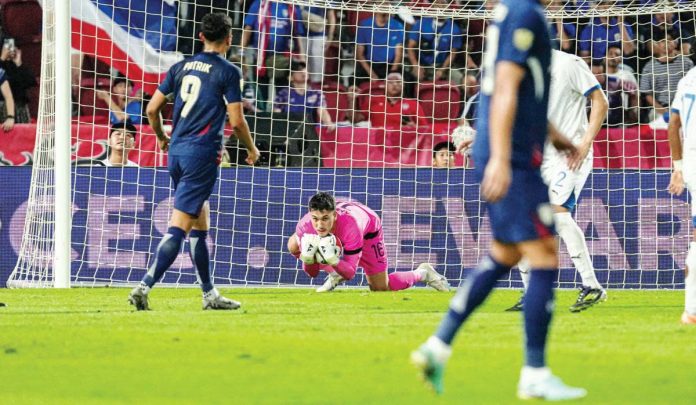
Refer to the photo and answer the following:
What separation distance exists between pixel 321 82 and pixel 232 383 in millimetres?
11289

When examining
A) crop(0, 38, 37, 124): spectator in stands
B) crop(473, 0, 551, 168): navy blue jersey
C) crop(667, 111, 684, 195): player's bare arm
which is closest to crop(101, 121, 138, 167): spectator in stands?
crop(0, 38, 37, 124): spectator in stands

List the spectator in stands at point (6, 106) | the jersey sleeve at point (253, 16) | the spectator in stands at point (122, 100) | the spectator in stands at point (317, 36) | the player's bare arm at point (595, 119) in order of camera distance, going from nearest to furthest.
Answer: the player's bare arm at point (595, 119) < the spectator in stands at point (6, 106) < the spectator in stands at point (122, 100) < the jersey sleeve at point (253, 16) < the spectator in stands at point (317, 36)

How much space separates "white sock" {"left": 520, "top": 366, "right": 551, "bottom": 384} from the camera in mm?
4023

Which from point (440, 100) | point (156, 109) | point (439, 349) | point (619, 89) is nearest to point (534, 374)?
point (439, 349)

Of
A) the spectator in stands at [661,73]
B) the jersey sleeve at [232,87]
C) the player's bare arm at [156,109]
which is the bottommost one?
the player's bare arm at [156,109]

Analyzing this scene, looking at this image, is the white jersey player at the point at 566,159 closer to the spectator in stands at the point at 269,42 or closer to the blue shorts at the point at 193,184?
the blue shorts at the point at 193,184

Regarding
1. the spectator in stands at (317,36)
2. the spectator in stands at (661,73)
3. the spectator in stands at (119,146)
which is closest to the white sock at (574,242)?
the spectator in stands at (119,146)

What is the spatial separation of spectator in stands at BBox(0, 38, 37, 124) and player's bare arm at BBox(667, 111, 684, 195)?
9314 millimetres

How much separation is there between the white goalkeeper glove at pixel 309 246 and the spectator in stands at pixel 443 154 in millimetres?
3075

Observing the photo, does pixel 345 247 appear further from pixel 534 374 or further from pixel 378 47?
pixel 534 374

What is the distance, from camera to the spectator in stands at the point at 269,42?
1532 centimetres

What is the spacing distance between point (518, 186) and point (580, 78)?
446 centimetres

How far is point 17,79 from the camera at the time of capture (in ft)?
A: 50.1

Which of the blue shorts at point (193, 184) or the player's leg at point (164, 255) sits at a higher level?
the blue shorts at point (193, 184)
